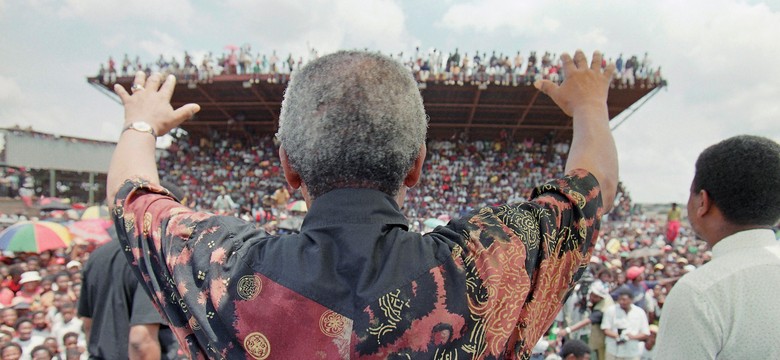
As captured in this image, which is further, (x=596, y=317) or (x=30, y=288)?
(x=30, y=288)

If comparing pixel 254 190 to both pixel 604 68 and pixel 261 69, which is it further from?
pixel 604 68

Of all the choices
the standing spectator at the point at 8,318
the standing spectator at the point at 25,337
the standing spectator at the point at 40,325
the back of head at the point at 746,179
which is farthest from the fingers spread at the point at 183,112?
the standing spectator at the point at 8,318

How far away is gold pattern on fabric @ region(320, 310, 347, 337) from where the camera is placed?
0.84m

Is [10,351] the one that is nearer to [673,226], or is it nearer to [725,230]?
[725,230]

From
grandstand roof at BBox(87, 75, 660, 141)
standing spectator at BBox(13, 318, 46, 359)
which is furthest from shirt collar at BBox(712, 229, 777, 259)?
grandstand roof at BBox(87, 75, 660, 141)

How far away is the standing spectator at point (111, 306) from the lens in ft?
8.55

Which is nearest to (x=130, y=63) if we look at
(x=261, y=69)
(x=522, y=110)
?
(x=261, y=69)

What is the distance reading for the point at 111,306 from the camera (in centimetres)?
262

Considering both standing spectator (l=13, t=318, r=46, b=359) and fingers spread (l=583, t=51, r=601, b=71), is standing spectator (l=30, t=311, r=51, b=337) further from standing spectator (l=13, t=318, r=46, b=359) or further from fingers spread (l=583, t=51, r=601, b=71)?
fingers spread (l=583, t=51, r=601, b=71)

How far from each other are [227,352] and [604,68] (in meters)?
1.05

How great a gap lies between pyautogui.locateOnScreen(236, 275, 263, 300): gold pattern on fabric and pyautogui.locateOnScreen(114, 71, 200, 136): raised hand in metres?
0.51

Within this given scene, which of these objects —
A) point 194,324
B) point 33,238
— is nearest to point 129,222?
point 194,324

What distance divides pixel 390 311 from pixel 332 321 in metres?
0.09

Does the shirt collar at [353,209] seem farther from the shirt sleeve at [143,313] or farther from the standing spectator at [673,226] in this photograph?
the standing spectator at [673,226]
